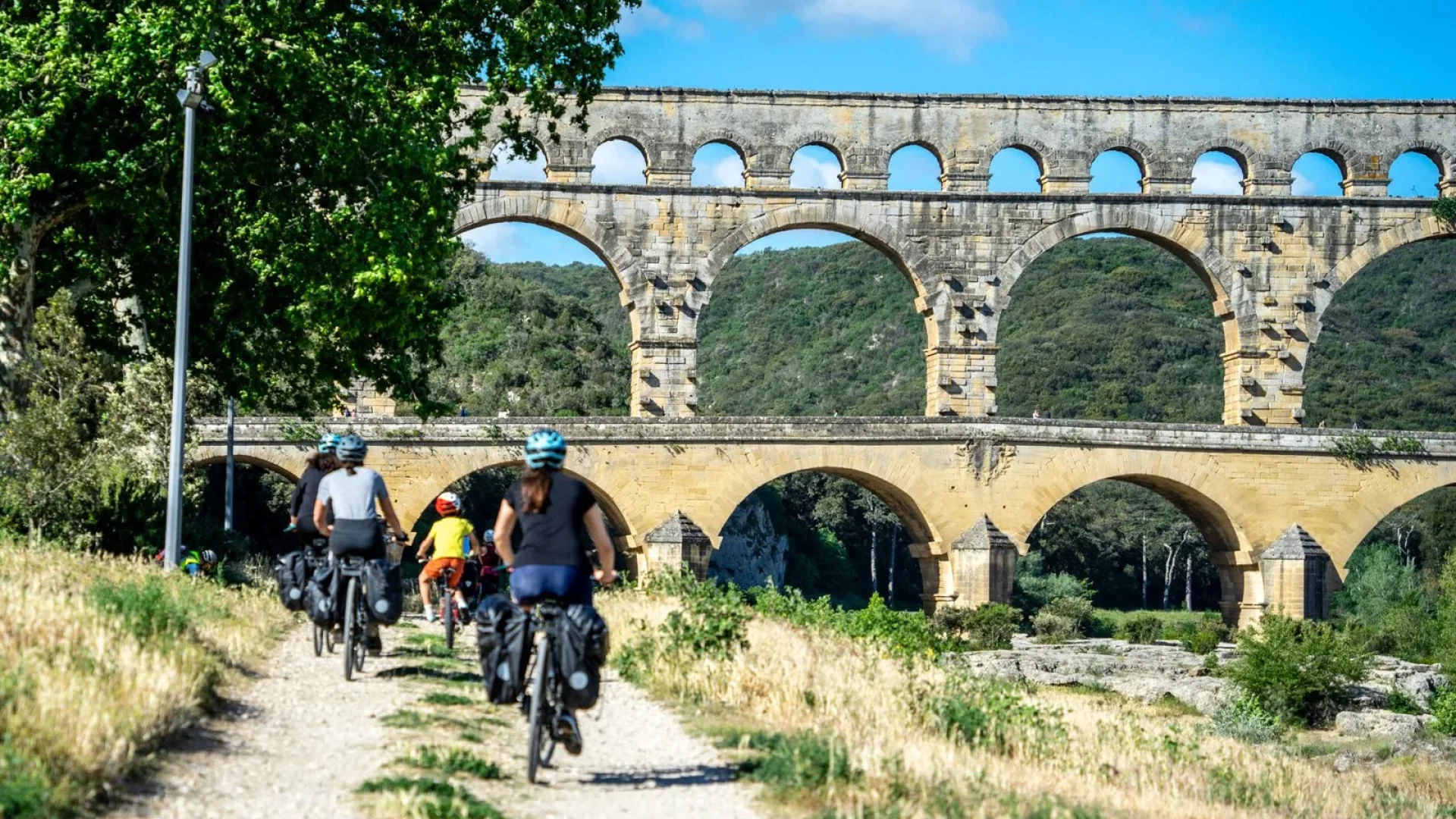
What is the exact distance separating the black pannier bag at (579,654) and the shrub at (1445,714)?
2165cm

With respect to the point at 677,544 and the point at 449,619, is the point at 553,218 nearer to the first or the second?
the point at 677,544

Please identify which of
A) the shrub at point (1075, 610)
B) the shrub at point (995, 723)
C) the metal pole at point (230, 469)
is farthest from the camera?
the shrub at point (1075, 610)

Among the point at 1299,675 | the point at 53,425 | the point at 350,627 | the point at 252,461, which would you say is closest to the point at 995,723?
the point at 350,627

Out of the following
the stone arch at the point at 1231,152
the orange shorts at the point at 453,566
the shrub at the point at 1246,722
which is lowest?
the shrub at the point at 1246,722

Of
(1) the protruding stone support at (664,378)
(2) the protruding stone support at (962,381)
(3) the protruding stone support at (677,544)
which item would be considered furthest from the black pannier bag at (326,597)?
(2) the protruding stone support at (962,381)

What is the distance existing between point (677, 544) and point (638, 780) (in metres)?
25.9

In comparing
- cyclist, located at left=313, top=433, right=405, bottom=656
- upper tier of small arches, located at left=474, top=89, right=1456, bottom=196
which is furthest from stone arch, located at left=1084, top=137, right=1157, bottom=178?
cyclist, located at left=313, top=433, right=405, bottom=656

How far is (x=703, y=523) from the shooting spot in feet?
116

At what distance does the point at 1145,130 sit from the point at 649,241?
1136 cm

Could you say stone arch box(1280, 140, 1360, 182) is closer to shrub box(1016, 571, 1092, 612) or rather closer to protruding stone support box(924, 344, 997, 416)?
protruding stone support box(924, 344, 997, 416)

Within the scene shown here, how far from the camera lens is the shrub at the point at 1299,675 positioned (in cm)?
2862

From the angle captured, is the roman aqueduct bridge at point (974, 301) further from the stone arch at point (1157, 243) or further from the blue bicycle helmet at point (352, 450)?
the blue bicycle helmet at point (352, 450)

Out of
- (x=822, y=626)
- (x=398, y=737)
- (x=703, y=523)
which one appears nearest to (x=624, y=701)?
(x=398, y=737)

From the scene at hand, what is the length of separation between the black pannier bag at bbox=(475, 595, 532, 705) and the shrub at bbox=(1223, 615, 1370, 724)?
21940 mm
